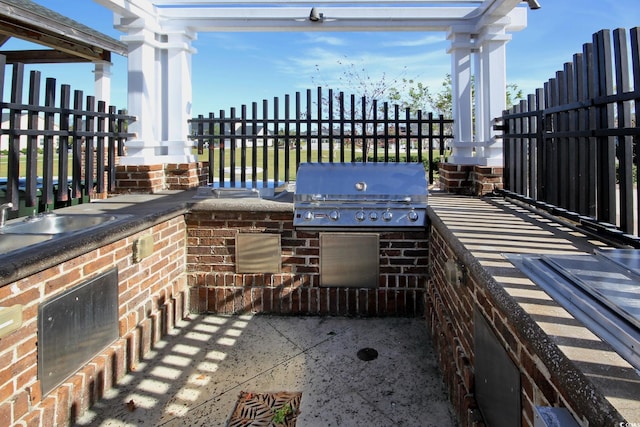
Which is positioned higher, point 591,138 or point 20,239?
point 591,138

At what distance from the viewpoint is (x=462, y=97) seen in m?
4.79

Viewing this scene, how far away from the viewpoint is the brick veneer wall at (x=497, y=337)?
100 cm

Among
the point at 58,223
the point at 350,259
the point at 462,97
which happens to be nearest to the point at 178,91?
the point at 58,223

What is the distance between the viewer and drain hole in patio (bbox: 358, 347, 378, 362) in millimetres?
3092

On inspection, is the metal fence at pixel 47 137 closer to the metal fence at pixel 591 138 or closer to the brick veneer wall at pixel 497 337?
the brick veneer wall at pixel 497 337

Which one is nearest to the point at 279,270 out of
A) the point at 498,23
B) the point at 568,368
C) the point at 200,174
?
A: the point at 200,174

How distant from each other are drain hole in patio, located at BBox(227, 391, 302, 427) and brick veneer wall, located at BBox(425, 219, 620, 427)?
3.23ft

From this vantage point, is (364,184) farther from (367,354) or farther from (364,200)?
(367,354)

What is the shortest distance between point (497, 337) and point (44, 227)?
3109mm

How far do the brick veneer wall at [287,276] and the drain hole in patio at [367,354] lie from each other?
69cm

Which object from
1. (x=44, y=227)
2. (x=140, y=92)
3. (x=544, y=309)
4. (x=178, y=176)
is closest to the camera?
(x=544, y=309)

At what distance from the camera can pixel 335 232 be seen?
383cm

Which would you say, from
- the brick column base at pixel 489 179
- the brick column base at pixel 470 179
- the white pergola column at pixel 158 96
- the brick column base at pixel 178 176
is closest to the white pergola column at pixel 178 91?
the white pergola column at pixel 158 96

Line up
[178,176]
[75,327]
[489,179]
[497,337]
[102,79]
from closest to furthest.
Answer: [497,337] → [75,327] → [489,179] → [178,176] → [102,79]
